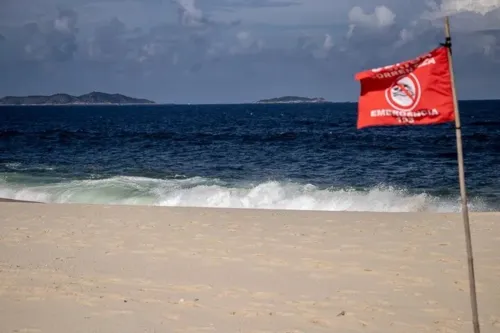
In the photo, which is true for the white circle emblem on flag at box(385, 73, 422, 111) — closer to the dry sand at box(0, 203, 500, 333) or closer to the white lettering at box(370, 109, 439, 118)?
the white lettering at box(370, 109, 439, 118)

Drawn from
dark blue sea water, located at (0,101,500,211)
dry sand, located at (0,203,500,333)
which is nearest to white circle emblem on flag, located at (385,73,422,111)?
dry sand, located at (0,203,500,333)

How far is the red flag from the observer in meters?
5.19

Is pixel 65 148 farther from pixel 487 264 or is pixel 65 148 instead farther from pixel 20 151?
pixel 487 264

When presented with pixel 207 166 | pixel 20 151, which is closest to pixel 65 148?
pixel 20 151

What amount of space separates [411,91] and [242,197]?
13.7m

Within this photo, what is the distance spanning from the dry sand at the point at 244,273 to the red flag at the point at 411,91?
2.40m

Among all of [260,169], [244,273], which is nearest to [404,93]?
[244,273]

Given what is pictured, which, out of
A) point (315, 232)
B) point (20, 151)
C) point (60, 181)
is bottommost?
point (315, 232)

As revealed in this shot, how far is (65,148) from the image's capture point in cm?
3931

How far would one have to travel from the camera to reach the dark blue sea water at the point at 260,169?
1875 centimetres

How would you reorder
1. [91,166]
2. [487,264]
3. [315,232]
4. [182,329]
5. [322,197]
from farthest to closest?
[91,166], [322,197], [315,232], [487,264], [182,329]

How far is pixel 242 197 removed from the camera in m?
18.7

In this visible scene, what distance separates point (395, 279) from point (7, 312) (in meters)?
4.62

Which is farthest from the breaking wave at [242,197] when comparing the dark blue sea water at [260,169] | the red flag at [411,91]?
the red flag at [411,91]
